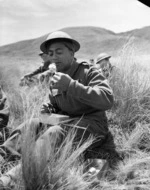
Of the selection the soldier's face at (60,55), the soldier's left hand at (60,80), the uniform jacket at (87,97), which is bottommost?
the uniform jacket at (87,97)

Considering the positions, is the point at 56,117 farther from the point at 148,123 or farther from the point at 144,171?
the point at 148,123

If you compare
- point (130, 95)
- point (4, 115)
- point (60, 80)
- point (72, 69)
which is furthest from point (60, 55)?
point (130, 95)

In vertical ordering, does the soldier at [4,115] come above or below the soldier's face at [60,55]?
below

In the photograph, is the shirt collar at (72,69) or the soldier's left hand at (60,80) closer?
the soldier's left hand at (60,80)

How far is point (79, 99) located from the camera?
3.09 m

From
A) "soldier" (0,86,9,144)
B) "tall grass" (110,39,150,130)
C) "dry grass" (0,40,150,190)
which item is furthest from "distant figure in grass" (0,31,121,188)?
"tall grass" (110,39,150,130)

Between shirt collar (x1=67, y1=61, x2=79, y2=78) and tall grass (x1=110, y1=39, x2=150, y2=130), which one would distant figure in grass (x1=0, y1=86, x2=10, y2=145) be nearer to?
shirt collar (x1=67, y1=61, x2=79, y2=78)

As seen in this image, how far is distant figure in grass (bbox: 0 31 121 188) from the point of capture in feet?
9.89

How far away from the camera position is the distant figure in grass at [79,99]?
301cm

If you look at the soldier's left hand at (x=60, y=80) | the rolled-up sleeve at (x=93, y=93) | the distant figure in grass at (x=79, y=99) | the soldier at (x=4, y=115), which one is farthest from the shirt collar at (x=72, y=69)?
the soldier at (x=4, y=115)

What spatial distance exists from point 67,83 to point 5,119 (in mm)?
1385

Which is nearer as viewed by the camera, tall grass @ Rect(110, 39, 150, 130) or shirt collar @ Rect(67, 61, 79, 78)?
shirt collar @ Rect(67, 61, 79, 78)

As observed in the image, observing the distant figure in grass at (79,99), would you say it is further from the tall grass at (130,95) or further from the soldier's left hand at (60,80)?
the tall grass at (130,95)

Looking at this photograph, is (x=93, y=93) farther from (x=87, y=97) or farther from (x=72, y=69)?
(x=72, y=69)
